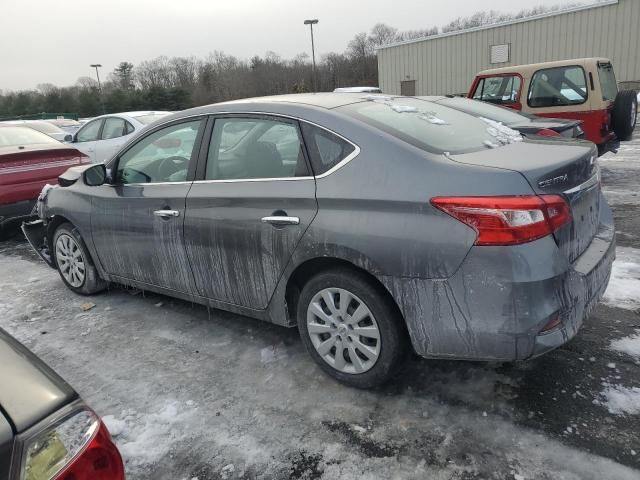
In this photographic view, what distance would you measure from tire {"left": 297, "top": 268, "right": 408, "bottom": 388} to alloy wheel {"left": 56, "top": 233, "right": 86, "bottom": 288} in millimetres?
2529

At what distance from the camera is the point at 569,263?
7.85 feet

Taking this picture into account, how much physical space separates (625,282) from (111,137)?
9220 millimetres

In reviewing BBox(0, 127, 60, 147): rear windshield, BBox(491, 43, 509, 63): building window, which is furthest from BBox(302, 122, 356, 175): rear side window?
BBox(491, 43, 509, 63): building window

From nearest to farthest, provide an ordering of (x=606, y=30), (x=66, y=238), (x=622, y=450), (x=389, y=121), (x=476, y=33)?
(x=622, y=450) → (x=389, y=121) → (x=66, y=238) → (x=606, y=30) → (x=476, y=33)

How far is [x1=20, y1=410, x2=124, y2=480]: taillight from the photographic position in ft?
4.06

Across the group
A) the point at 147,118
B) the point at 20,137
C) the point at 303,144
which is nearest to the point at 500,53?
the point at 147,118

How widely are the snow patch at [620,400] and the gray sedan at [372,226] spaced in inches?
19.8

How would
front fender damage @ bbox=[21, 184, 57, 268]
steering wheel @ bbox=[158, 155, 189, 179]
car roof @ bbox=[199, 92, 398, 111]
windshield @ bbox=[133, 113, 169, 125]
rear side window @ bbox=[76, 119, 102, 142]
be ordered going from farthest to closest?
rear side window @ bbox=[76, 119, 102, 142]
windshield @ bbox=[133, 113, 169, 125]
front fender damage @ bbox=[21, 184, 57, 268]
steering wheel @ bbox=[158, 155, 189, 179]
car roof @ bbox=[199, 92, 398, 111]

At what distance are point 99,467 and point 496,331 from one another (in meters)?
1.70

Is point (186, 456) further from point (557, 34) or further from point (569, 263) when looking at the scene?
point (557, 34)

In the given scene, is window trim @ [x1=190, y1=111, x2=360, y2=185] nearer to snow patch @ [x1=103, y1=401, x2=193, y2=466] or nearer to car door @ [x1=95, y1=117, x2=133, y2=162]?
snow patch @ [x1=103, y1=401, x2=193, y2=466]

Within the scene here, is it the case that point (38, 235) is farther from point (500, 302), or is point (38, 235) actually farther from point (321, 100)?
point (500, 302)

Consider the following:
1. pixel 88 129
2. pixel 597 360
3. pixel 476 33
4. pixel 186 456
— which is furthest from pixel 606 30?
pixel 186 456

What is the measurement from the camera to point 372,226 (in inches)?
101
